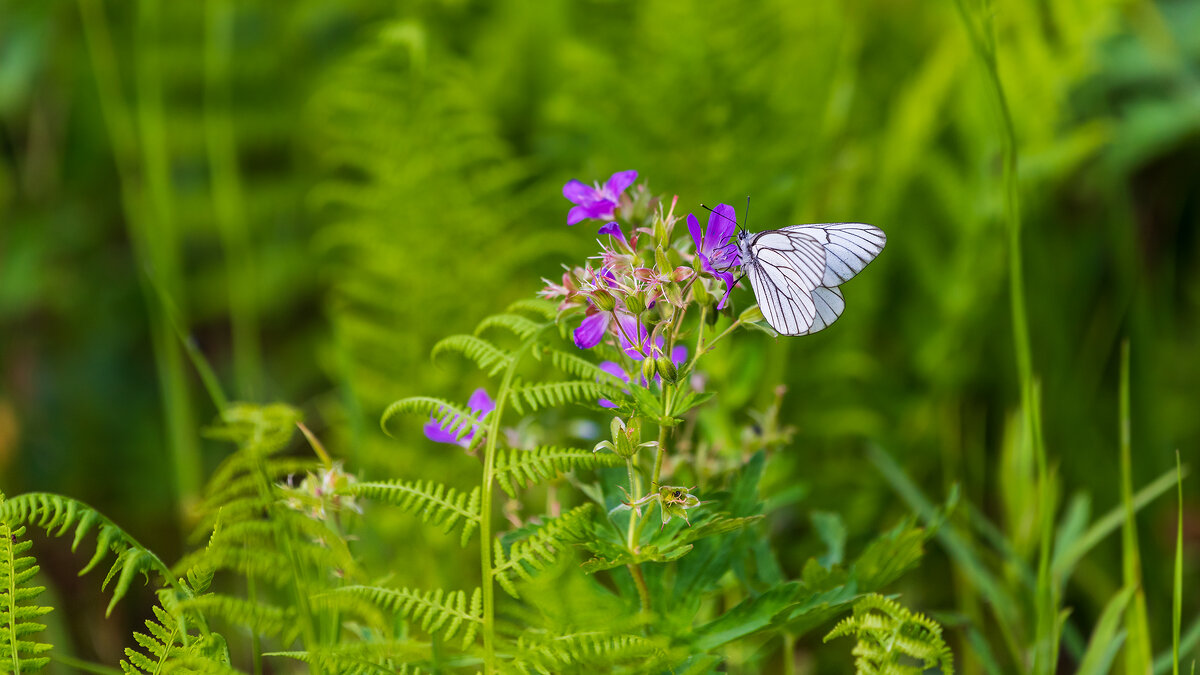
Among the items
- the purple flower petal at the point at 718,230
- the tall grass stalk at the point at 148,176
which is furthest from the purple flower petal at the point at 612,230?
the tall grass stalk at the point at 148,176

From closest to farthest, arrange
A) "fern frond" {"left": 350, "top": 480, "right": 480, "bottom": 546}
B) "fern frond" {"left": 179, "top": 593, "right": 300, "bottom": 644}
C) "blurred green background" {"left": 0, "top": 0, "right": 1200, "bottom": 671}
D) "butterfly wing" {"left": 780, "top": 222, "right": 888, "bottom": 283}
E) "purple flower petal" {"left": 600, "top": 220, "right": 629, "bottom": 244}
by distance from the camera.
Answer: "fern frond" {"left": 179, "top": 593, "right": 300, "bottom": 644} < "fern frond" {"left": 350, "top": 480, "right": 480, "bottom": 546} < "purple flower petal" {"left": 600, "top": 220, "right": 629, "bottom": 244} < "butterfly wing" {"left": 780, "top": 222, "right": 888, "bottom": 283} < "blurred green background" {"left": 0, "top": 0, "right": 1200, "bottom": 671}

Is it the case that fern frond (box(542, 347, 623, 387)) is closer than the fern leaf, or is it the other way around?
the fern leaf

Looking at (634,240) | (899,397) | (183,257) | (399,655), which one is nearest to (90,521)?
(399,655)

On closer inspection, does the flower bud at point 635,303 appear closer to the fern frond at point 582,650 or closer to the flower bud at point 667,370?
the flower bud at point 667,370

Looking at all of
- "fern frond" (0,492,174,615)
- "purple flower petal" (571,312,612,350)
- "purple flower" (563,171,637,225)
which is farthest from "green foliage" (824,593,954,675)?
"fern frond" (0,492,174,615)

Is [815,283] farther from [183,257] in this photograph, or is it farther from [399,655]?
[183,257]

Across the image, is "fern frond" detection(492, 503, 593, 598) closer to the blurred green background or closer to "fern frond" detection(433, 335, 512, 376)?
"fern frond" detection(433, 335, 512, 376)
